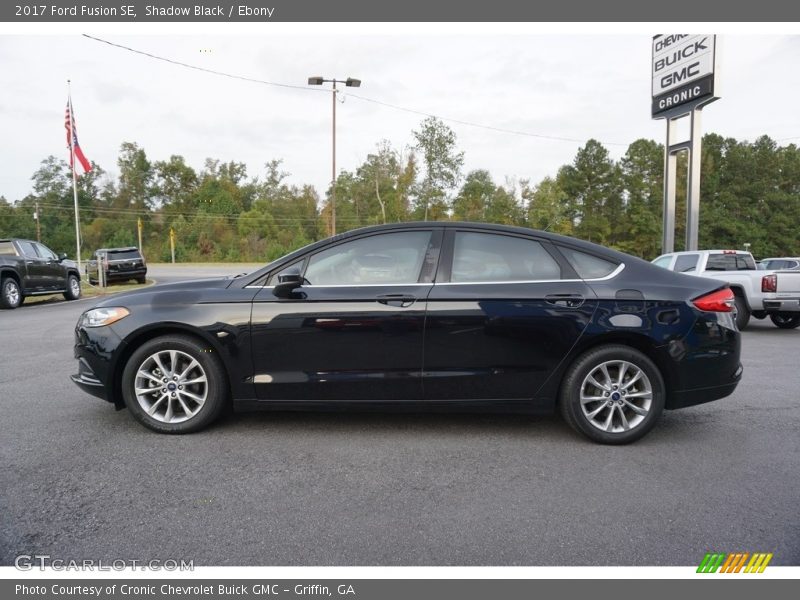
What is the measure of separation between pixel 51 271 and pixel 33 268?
31.1 inches

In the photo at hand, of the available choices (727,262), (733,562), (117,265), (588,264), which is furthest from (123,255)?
(733,562)

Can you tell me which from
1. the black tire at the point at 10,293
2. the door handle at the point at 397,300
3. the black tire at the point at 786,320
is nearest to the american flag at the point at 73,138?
the black tire at the point at 10,293

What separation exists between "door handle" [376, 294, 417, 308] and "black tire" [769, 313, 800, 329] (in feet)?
34.1

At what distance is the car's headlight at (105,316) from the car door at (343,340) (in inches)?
40.9

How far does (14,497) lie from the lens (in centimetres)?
300

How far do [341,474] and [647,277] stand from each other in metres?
2.59

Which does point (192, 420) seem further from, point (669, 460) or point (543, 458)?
point (669, 460)

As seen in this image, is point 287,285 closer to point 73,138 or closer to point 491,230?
point 491,230

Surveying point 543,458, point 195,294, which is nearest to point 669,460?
point 543,458

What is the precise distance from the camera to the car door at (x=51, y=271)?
15031mm

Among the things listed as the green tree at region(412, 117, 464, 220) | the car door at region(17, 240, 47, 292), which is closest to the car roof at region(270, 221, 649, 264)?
the car door at region(17, 240, 47, 292)

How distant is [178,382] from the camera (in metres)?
4.02

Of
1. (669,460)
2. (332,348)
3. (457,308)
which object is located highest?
(457,308)

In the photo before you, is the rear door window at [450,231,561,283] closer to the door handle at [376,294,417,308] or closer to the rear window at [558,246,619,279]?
the rear window at [558,246,619,279]
